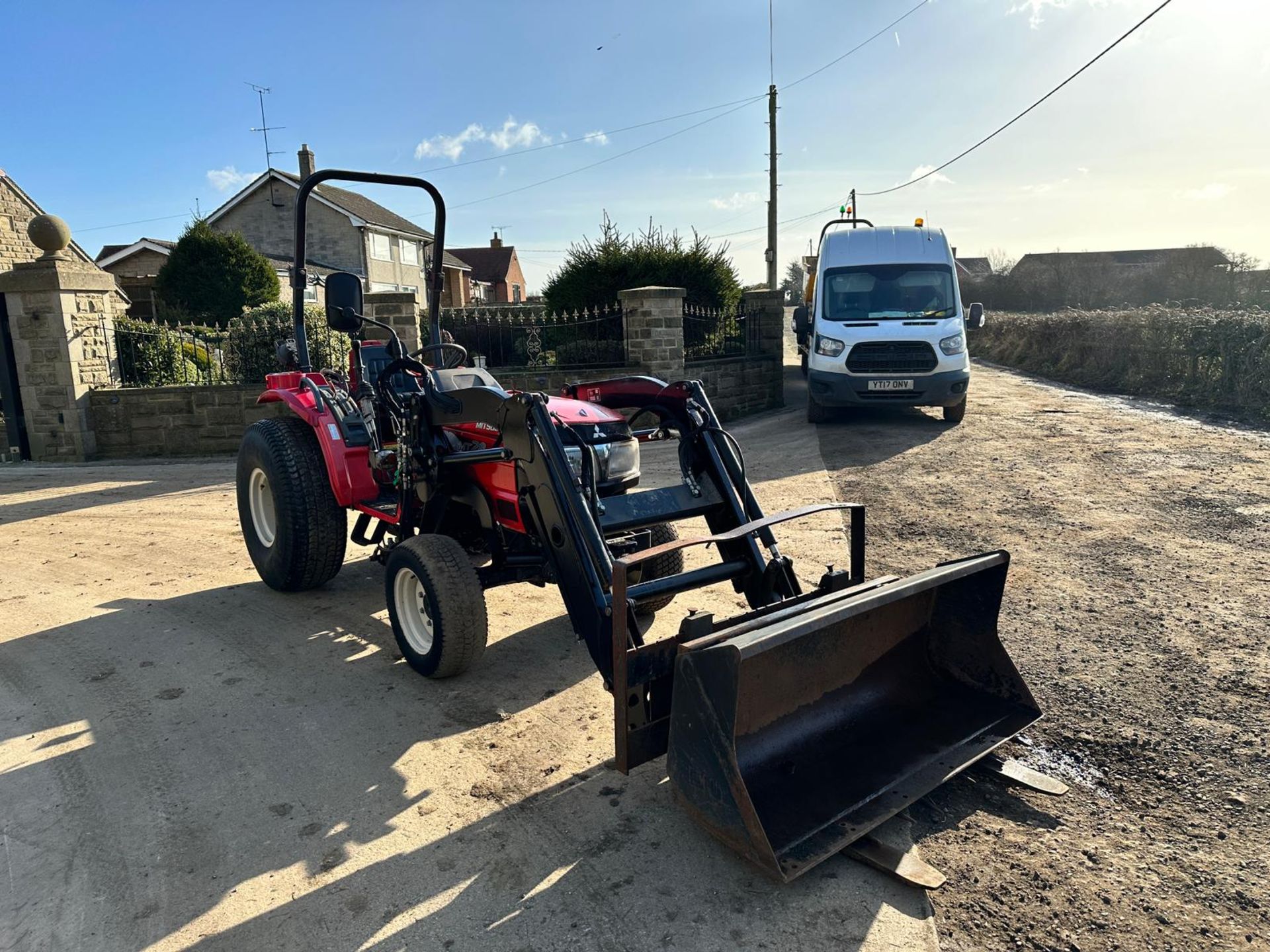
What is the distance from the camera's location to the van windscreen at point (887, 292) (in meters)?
11.2

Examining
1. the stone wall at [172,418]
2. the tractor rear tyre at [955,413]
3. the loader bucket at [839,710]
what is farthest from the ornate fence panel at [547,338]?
the loader bucket at [839,710]

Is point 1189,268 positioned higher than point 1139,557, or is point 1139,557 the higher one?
point 1189,268

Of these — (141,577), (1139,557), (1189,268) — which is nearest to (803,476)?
(1139,557)

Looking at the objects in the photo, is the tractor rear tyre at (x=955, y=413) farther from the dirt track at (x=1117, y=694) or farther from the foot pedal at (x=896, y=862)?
the foot pedal at (x=896, y=862)

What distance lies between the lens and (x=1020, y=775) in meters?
2.93

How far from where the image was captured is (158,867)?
2.66 metres

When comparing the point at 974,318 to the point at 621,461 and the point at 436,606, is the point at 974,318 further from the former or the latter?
the point at 436,606

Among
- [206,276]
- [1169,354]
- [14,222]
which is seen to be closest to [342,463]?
[1169,354]

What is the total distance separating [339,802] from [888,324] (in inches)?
367

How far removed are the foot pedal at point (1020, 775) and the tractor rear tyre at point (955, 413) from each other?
8.70m

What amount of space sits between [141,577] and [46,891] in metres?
3.49

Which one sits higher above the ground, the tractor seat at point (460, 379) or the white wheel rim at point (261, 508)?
the tractor seat at point (460, 379)

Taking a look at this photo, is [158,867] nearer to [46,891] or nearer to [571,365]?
[46,891]

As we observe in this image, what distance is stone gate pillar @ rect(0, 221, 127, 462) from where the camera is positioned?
9930 millimetres
